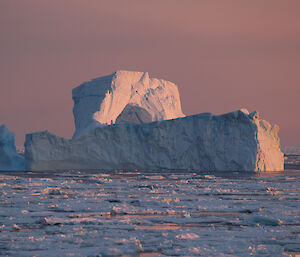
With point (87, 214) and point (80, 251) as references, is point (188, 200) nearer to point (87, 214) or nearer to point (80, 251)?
point (87, 214)

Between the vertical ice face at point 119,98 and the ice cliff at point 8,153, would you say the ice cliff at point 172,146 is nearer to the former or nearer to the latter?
the ice cliff at point 8,153

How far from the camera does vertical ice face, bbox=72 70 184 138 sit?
95.8 ft

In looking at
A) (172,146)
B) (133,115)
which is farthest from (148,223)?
(133,115)

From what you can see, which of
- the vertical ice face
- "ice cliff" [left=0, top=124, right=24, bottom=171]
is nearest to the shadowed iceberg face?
the vertical ice face

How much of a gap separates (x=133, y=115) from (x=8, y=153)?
27.0ft

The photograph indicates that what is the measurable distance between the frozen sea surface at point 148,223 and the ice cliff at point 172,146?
389 inches

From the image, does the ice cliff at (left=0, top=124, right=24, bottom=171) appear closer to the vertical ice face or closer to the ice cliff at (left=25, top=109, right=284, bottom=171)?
the ice cliff at (left=25, top=109, right=284, bottom=171)

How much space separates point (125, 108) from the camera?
98.4ft

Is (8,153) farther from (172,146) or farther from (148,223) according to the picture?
(148,223)

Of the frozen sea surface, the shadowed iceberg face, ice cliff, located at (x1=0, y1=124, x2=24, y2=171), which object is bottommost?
the frozen sea surface

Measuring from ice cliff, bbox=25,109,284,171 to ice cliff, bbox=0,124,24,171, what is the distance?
1126 millimetres

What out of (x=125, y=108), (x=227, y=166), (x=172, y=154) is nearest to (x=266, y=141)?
(x=227, y=166)

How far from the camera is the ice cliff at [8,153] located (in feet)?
77.4

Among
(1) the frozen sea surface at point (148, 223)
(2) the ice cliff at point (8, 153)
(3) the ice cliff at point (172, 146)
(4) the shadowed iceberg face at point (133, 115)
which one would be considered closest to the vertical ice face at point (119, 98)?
(4) the shadowed iceberg face at point (133, 115)
